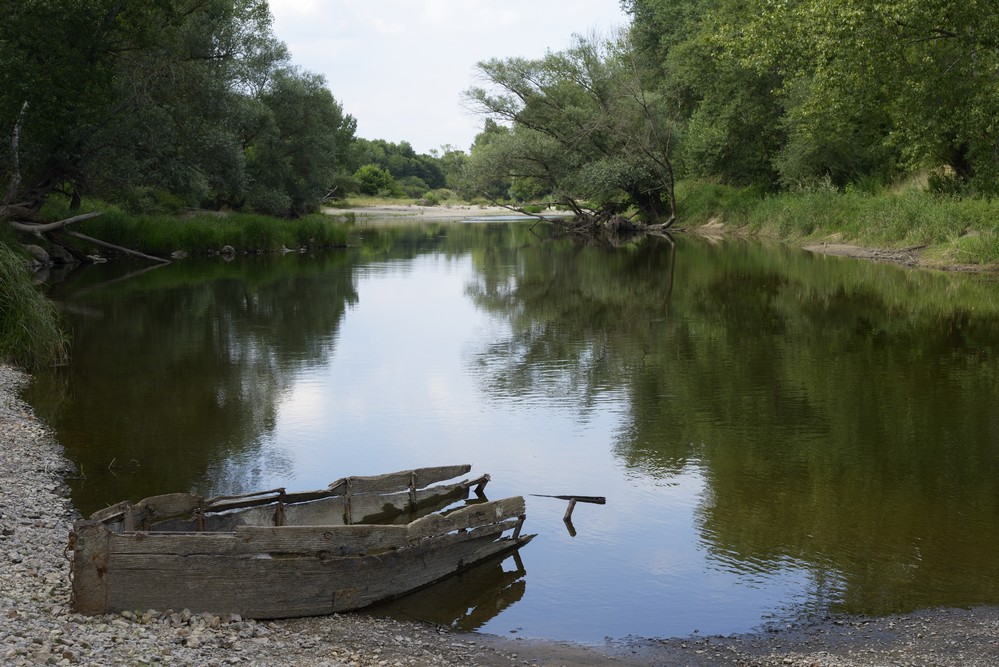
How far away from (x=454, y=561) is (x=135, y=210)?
37.3 m

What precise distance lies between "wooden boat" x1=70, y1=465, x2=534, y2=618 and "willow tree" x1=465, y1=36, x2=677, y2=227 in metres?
47.2

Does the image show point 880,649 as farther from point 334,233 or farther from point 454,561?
point 334,233

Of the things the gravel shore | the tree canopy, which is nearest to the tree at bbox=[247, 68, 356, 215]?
the tree canopy

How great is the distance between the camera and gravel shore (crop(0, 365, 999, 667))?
6.51 m

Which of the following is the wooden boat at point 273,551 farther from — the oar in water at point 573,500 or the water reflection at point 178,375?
the water reflection at point 178,375

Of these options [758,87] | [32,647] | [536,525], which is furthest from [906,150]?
[32,647]

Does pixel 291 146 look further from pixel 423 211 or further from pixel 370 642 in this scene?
pixel 423 211

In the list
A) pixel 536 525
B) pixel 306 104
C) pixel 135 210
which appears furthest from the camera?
pixel 306 104

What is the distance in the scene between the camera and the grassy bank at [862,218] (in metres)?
32.2

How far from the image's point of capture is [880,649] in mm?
7141

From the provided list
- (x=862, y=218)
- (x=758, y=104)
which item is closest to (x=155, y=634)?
(x=862, y=218)

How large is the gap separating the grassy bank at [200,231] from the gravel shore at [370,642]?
112ft

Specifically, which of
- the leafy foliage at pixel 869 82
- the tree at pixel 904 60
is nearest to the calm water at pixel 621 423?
the tree at pixel 904 60

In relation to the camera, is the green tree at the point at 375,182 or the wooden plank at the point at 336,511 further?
the green tree at the point at 375,182
